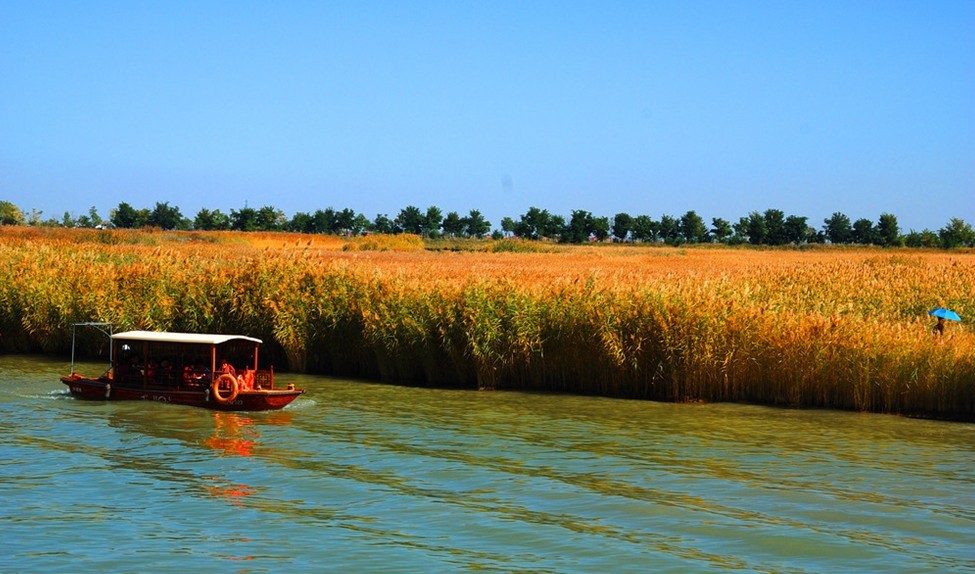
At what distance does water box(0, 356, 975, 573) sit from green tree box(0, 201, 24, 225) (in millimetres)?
132692

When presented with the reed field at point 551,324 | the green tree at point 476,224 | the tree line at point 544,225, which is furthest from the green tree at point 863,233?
the reed field at point 551,324

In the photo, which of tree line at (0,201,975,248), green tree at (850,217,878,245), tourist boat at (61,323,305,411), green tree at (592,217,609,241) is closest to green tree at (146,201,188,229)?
tree line at (0,201,975,248)

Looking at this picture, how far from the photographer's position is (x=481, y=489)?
Result: 17422mm

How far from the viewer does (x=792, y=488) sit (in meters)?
17.8

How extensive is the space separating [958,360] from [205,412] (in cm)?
1800

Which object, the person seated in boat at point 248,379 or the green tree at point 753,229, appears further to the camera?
the green tree at point 753,229

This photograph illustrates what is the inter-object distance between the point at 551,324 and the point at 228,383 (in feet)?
28.4

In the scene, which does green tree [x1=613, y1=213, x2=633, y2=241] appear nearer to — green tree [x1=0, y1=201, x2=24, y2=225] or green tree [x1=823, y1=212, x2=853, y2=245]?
green tree [x1=823, y1=212, x2=853, y2=245]

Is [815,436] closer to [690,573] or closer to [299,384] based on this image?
[690,573]

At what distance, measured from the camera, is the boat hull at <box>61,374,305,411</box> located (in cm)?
2528

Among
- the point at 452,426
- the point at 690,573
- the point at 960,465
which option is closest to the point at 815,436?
the point at 960,465

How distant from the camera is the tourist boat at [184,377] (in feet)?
83.4

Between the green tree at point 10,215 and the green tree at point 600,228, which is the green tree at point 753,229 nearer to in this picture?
the green tree at point 600,228

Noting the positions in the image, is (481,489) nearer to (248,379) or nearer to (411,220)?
(248,379)
